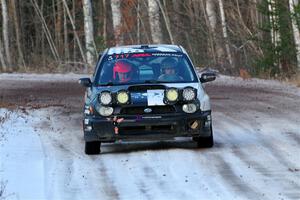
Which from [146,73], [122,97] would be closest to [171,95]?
[122,97]

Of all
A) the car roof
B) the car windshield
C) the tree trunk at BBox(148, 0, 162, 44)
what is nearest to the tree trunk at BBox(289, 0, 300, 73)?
the tree trunk at BBox(148, 0, 162, 44)

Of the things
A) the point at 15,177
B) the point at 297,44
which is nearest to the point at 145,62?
the point at 15,177

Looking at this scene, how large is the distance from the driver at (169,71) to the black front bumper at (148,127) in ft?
3.31

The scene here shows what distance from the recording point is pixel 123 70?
1405 cm

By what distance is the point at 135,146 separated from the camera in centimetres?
1409

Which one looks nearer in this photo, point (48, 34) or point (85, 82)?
point (85, 82)

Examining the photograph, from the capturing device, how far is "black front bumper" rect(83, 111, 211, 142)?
42.4ft

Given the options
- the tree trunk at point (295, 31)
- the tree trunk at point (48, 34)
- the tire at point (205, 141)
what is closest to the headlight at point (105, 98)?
the tire at point (205, 141)

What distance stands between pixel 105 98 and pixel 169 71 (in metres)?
1.42

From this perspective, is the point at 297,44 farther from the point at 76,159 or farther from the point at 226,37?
the point at 76,159

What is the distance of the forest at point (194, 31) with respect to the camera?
29734 mm

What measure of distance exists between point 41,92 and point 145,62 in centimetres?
1192

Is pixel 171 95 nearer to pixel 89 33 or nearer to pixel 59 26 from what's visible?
pixel 89 33

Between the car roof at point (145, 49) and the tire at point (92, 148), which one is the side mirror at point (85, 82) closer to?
the car roof at point (145, 49)
